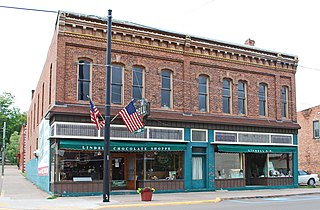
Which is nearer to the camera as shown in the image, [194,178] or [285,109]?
[194,178]

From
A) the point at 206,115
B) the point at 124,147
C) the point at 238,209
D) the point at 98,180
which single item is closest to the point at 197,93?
the point at 206,115

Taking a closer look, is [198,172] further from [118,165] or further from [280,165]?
[280,165]

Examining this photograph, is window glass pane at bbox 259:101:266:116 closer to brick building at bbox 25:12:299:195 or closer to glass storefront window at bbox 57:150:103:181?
brick building at bbox 25:12:299:195

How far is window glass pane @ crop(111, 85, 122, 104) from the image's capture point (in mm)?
23453

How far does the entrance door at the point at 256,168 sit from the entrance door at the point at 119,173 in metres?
8.89

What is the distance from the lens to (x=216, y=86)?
26.9 meters

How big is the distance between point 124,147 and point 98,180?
216cm

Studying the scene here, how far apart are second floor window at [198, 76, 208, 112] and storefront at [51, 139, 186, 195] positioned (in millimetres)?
3047

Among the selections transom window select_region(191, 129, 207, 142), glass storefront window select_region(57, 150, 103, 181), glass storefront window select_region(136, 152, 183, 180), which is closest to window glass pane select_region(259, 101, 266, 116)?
transom window select_region(191, 129, 207, 142)

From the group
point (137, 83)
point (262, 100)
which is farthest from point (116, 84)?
point (262, 100)

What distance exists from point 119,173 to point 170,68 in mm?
6726

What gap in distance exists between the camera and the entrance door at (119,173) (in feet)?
77.1

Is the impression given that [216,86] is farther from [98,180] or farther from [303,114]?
[303,114]

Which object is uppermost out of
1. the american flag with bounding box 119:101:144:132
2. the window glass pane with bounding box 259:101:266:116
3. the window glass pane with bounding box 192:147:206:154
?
the window glass pane with bounding box 259:101:266:116
